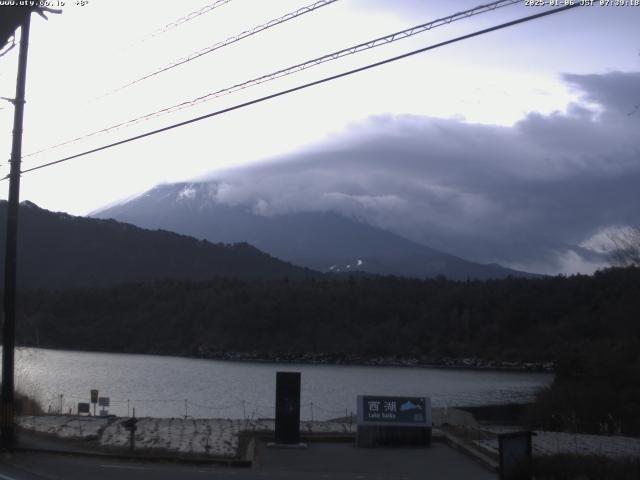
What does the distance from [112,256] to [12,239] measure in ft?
388

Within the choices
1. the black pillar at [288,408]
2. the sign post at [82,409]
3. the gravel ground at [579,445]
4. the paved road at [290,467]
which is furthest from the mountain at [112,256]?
the gravel ground at [579,445]

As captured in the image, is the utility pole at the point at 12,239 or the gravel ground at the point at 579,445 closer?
Answer: the gravel ground at the point at 579,445

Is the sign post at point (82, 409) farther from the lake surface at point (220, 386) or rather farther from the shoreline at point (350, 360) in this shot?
the shoreline at point (350, 360)

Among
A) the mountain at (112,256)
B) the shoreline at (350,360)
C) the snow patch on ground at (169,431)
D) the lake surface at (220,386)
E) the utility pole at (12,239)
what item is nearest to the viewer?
the utility pole at (12,239)

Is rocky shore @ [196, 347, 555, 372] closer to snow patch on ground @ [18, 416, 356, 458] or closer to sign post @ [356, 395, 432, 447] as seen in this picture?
snow patch on ground @ [18, 416, 356, 458]

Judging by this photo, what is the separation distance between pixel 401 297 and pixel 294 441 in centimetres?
8918

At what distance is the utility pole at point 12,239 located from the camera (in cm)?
2070

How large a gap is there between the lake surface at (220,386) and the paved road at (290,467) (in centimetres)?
1515

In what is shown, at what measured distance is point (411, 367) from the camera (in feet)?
300

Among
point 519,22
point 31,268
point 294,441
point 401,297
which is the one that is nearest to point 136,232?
point 31,268

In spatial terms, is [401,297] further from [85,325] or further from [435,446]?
[435,446]

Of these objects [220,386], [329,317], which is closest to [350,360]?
[329,317]

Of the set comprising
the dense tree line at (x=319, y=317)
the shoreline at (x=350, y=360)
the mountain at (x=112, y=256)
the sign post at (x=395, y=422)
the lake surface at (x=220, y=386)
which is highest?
the mountain at (x=112, y=256)

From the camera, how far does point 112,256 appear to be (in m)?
137
